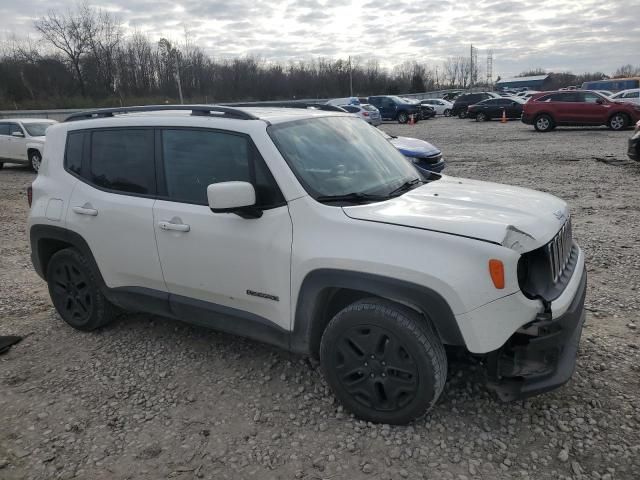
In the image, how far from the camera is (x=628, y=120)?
737 inches

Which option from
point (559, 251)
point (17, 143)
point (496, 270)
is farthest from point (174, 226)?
point (17, 143)

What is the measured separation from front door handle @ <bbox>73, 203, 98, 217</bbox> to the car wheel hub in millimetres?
2247

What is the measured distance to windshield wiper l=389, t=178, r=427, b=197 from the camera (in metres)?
3.29

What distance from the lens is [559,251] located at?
3.01 meters

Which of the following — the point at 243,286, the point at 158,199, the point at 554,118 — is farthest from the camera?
the point at 554,118

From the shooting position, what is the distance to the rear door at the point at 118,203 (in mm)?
3621

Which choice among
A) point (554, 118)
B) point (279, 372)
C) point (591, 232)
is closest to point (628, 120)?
point (554, 118)

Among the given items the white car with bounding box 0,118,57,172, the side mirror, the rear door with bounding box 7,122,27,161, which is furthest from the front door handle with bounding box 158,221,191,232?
the rear door with bounding box 7,122,27,161

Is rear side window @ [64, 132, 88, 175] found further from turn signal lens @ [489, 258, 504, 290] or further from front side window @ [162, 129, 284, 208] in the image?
turn signal lens @ [489, 258, 504, 290]

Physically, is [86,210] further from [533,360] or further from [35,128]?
[35,128]

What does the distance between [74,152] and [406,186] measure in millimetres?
2739

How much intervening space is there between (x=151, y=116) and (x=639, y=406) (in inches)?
152

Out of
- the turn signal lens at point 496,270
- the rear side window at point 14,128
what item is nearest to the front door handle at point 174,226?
the turn signal lens at point 496,270

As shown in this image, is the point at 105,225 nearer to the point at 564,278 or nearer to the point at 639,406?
the point at 564,278
